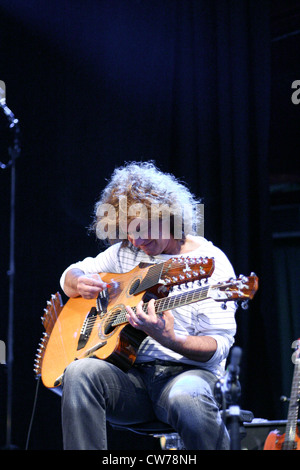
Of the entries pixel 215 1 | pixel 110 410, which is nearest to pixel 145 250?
pixel 110 410

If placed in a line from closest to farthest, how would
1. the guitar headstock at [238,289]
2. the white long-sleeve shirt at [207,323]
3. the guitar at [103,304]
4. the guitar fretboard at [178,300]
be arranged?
1. the guitar headstock at [238,289]
2. the guitar fretboard at [178,300]
3. the guitar at [103,304]
4. the white long-sleeve shirt at [207,323]

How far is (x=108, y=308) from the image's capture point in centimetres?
247

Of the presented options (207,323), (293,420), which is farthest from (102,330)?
(293,420)

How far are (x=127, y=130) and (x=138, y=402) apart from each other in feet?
6.28

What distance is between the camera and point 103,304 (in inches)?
99.4

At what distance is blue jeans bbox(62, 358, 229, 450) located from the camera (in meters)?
1.95

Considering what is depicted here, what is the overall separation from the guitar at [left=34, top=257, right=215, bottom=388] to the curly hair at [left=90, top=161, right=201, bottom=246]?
0.21 metres

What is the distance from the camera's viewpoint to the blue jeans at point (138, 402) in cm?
195

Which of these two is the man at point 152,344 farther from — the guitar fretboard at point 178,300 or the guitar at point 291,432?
the guitar at point 291,432

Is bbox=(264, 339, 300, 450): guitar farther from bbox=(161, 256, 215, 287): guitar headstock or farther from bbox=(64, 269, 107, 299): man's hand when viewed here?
bbox=(64, 269, 107, 299): man's hand

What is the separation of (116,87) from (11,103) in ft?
2.15

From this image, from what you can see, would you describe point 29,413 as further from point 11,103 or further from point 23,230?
point 11,103

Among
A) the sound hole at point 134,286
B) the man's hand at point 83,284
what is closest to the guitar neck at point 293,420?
the sound hole at point 134,286

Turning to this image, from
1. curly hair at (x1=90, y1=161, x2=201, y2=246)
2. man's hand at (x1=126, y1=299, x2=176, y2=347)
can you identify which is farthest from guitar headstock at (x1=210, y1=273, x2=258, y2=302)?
curly hair at (x1=90, y1=161, x2=201, y2=246)
